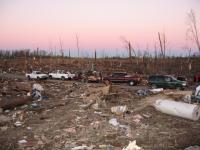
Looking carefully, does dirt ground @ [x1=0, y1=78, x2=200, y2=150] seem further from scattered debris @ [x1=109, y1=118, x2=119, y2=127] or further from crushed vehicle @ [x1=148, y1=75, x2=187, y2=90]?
crushed vehicle @ [x1=148, y1=75, x2=187, y2=90]

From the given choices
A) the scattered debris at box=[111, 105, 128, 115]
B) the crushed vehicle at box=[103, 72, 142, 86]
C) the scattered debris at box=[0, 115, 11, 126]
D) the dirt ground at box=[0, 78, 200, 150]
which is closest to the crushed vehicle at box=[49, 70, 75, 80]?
the crushed vehicle at box=[103, 72, 142, 86]

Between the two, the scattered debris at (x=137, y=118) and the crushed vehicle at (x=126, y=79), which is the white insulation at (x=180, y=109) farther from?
the crushed vehicle at (x=126, y=79)

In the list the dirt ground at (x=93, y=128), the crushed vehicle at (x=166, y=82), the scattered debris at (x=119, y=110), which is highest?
the crushed vehicle at (x=166, y=82)

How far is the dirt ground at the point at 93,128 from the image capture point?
1163 centimetres

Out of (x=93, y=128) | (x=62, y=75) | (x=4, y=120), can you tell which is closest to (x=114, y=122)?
(x=93, y=128)

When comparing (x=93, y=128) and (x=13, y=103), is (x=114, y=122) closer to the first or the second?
(x=93, y=128)

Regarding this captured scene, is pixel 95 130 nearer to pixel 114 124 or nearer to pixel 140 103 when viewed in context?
pixel 114 124

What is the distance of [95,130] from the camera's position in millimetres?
13180

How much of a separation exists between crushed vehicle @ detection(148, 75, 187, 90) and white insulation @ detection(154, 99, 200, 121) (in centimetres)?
1163

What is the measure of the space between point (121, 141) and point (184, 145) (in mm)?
2375

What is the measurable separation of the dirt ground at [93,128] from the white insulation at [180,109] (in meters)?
0.25

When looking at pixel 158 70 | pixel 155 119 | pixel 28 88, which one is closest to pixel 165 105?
pixel 155 119

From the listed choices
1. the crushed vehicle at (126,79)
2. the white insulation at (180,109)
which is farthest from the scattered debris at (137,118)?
the crushed vehicle at (126,79)

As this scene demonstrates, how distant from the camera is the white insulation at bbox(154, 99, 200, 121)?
1443cm
